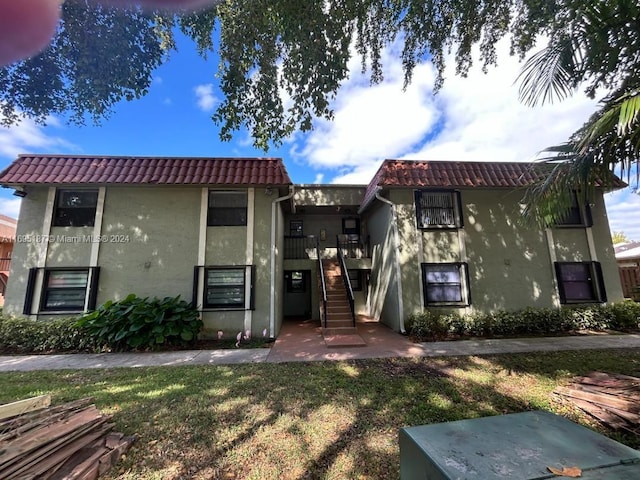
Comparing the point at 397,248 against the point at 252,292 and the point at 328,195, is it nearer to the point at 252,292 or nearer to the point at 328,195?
the point at 328,195

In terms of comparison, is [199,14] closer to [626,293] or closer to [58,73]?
[58,73]

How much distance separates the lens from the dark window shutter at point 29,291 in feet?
26.3

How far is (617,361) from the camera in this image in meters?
5.75

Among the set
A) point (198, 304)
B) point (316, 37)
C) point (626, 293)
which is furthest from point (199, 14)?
point (626, 293)

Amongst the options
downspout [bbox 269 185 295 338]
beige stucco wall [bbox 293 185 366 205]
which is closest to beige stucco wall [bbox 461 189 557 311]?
beige stucco wall [bbox 293 185 366 205]

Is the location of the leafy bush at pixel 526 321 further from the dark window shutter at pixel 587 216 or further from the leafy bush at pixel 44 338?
the leafy bush at pixel 44 338

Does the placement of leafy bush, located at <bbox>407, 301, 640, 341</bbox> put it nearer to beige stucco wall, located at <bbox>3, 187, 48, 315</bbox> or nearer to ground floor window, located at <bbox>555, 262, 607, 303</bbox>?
ground floor window, located at <bbox>555, 262, 607, 303</bbox>

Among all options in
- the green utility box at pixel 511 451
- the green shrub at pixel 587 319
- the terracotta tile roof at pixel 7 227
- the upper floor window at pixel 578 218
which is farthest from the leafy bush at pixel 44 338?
the upper floor window at pixel 578 218

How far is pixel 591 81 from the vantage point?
5523mm

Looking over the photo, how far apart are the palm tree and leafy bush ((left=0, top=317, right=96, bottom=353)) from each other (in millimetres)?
11682

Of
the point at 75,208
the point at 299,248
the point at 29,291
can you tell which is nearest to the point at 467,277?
the point at 299,248

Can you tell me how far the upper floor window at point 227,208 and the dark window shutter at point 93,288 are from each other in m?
3.57

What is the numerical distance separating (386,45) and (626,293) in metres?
15.7

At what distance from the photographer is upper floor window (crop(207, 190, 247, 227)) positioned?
359 inches
